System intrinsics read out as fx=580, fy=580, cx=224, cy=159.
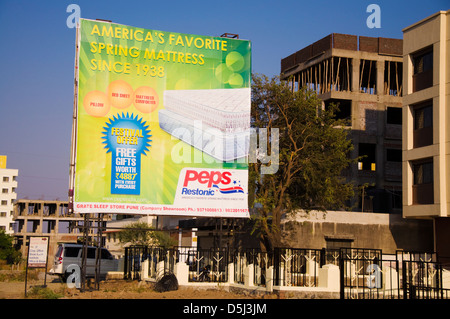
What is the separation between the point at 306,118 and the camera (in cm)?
3116

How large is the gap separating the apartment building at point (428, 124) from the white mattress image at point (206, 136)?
13.6 m

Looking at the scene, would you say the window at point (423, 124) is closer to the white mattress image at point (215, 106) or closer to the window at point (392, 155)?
the white mattress image at point (215, 106)

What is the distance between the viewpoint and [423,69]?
115ft

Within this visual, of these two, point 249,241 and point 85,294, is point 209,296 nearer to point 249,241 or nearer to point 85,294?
point 85,294

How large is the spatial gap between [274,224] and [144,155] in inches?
344

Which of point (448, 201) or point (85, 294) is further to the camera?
point (448, 201)

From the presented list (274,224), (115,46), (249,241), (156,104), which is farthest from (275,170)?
(115,46)

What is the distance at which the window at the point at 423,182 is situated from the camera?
3384cm

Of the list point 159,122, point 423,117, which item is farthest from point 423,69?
point 159,122

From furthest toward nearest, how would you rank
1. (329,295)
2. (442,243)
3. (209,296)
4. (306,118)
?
(442,243)
(306,118)
(209,296)
(329,295)

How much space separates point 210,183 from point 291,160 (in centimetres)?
664

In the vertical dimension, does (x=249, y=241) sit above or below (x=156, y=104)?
below

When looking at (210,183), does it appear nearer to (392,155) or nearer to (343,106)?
(392,155)

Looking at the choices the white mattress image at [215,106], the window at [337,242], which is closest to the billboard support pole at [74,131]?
the white mattress image at [215,106]
